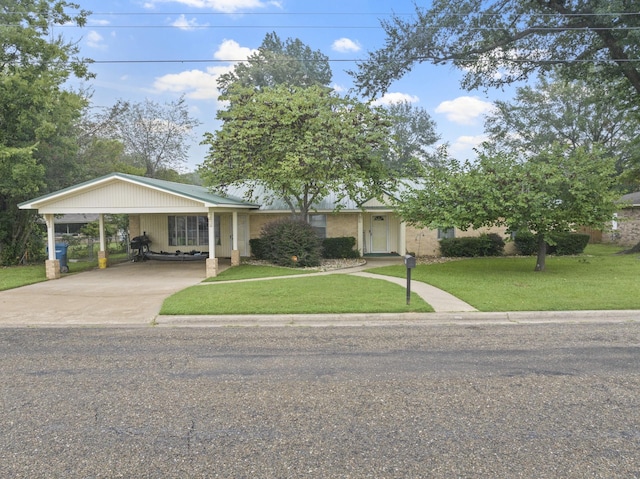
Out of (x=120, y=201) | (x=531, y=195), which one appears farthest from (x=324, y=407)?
(x=120, y=201)

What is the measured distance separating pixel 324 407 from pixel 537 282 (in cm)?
964

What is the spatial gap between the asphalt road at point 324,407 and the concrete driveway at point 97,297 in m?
1.73

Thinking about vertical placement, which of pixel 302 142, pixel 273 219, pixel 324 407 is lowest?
pixel 324 407

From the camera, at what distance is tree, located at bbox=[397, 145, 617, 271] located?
12555 mm

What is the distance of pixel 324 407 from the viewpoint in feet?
13.7

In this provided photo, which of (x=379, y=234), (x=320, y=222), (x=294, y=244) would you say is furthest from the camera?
(x=379, y=234)

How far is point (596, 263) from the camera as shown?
53.3 ft

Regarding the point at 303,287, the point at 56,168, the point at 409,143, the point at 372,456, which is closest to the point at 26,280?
the point at 56,168

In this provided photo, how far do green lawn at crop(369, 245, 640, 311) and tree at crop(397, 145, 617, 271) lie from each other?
5.20ft

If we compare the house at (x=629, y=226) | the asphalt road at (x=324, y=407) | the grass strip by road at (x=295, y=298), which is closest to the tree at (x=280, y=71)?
the house at (x=629, y=226)

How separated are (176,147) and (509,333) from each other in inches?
1357

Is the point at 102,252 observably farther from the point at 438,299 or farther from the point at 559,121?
the point at 559,121

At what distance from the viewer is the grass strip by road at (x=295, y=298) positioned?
338 inches

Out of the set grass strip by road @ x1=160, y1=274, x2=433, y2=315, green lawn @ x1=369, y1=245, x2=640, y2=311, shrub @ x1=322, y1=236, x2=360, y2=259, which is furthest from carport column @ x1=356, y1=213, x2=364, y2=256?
grass strip by road @ x1=160, y1=274, x2=433, y2=315
